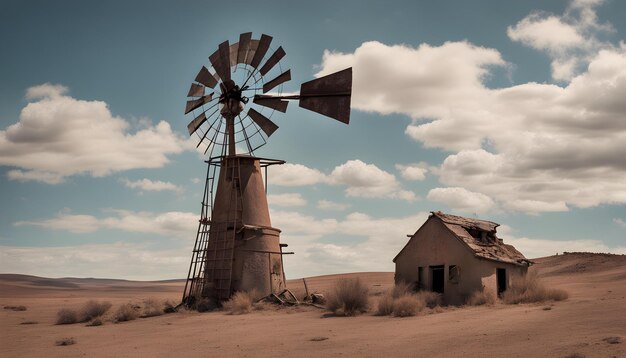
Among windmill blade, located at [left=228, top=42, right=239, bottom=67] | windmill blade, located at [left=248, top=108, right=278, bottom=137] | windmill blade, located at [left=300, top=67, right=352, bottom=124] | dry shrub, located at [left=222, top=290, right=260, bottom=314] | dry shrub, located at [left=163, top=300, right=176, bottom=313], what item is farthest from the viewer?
windmill blade, located at [left=228, top=42, right=239, bottom=67]

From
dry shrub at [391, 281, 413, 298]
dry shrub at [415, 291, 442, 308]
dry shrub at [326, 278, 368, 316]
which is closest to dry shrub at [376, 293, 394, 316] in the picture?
dry shrub at [326, 278, 368, 316]

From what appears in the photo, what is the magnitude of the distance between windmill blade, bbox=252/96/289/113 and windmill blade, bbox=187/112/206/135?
8.48 ft

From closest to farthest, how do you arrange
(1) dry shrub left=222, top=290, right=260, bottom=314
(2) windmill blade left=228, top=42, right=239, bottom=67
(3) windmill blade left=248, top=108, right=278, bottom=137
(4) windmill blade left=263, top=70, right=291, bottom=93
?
1. (1) dry shrub left=222, top=290, right=260, bottom=314
2. (4) windmill blade left=263, top=70, right=291, bottom=93
3. (3) windmill blade left=248, top=108, right=278, bottom=137
4. (2) windmill blade left=228, top=42, right=239, bottom=67

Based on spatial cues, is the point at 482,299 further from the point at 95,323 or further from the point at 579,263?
Result: the point at 579,263

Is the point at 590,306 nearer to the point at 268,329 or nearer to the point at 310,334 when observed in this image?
the point at 310,334

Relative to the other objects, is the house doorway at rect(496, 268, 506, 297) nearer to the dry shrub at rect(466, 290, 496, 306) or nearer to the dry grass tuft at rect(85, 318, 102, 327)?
the dry shrub at rect(466, 290, 496, 306)

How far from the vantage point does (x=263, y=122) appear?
85.9ft

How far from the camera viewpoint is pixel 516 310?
1775 cm

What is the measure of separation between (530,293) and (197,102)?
15477mm

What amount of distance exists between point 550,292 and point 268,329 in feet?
31.9

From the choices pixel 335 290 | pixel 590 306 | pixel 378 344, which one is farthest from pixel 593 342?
pixel 335 290

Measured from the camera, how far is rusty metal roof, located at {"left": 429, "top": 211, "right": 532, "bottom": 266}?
73.6 feet

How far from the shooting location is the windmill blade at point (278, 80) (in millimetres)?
25375

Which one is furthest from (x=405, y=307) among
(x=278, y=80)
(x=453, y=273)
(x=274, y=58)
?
(x=274, y=58)
